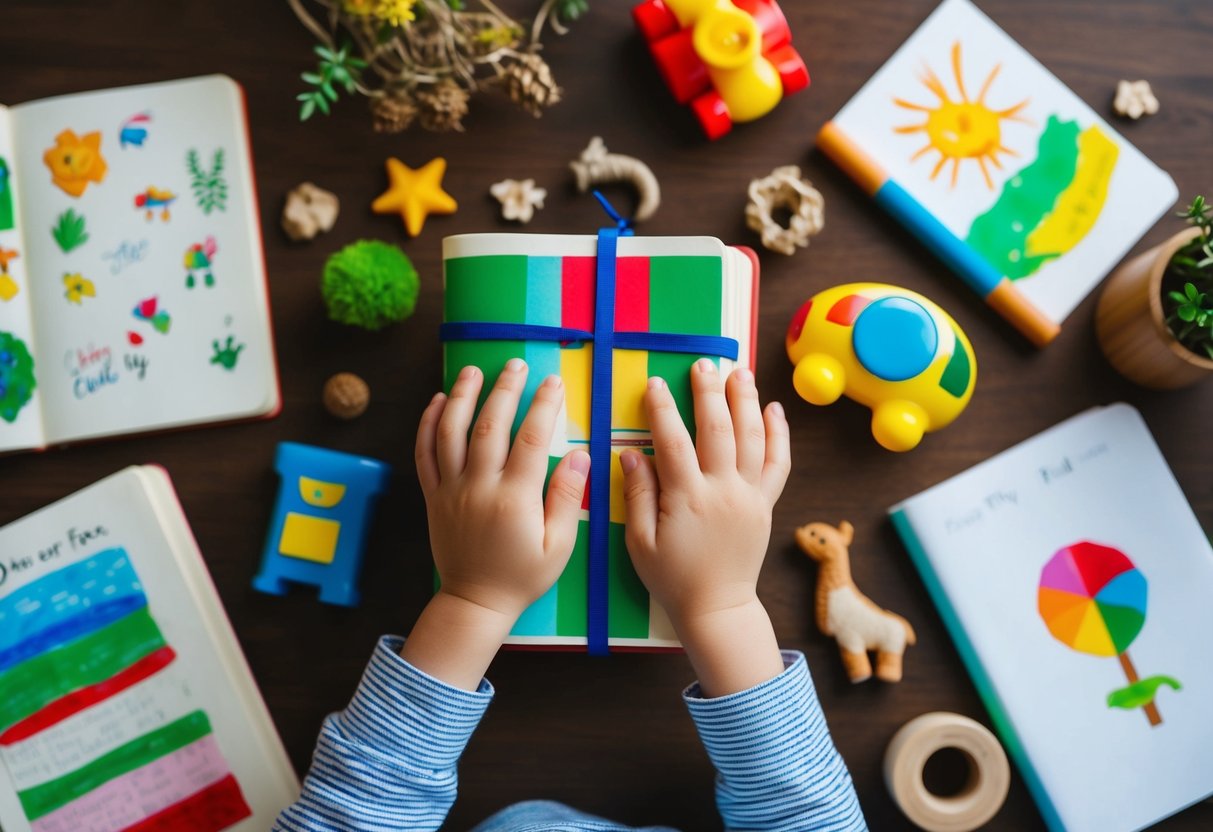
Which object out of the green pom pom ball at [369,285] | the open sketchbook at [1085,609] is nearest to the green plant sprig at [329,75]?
the green pom pom ball at [369,285]

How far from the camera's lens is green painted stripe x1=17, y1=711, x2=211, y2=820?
0.68 m

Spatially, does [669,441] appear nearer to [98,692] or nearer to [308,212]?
[308,212]

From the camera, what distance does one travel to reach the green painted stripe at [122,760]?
0.68 meters

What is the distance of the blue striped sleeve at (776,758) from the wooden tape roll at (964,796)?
0.06m

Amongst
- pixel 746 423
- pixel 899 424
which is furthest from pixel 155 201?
pixel 899 424

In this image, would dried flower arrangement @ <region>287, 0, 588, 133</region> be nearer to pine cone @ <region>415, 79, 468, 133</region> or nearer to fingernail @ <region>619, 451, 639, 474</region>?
pine cone @ <region>415, 79, 468, 133</region>

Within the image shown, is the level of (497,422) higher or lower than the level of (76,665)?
higher

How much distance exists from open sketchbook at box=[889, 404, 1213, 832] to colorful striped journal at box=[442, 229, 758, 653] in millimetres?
230

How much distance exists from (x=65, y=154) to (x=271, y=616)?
0.41m

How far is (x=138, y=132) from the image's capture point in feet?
2.31

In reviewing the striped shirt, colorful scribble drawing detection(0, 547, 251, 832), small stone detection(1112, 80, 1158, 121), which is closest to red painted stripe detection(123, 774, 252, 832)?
colorful scribble drawing detection(0, 547, 251, 832)

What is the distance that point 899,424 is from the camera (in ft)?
2.05

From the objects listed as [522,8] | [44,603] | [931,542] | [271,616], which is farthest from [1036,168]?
[44,603]

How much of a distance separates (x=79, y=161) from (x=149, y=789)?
1.63 feet
